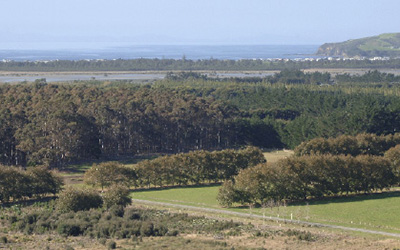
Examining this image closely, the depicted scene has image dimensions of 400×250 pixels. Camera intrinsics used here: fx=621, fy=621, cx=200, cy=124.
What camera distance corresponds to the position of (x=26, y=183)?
59.7 metres

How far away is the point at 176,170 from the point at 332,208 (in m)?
19.7

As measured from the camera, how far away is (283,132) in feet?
331

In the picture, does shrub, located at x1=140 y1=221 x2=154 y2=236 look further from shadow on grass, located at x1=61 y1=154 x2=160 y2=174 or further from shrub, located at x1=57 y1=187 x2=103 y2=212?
shadow on grass, located at x1=61 y1=154 x2=160 y2=174

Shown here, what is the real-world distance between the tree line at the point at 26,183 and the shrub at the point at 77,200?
7.15m

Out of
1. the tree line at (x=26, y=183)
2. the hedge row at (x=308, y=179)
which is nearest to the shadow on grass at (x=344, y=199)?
the hedge row at (x=308, y=179)

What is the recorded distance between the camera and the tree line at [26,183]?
193ft

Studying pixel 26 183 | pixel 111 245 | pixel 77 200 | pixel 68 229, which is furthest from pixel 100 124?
pixel 111 245

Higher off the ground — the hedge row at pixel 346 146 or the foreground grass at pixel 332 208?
the hedge row at pixel 346 146

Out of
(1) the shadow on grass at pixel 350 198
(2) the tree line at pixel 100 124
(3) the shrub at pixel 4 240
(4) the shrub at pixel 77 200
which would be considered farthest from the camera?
(2) the tree line at pixel 100 124

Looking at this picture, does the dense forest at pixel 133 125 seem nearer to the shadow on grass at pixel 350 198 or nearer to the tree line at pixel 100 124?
the tree line at pixel 100 124

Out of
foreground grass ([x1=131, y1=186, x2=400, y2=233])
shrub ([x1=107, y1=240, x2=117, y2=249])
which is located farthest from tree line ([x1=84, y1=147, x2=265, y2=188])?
shrub ([x1=107, y1=240, x2=117, y2=249])

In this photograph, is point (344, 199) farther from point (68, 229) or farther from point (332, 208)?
point (68, 229)

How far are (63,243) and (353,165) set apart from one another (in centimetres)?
3139

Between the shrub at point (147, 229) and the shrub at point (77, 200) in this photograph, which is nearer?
the shrub at point (147, 229)
